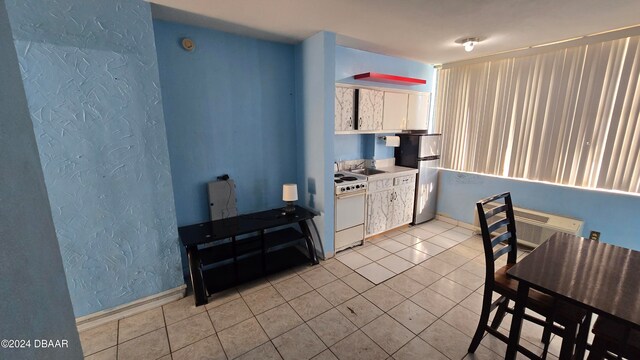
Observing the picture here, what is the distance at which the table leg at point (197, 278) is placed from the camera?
2.43 m

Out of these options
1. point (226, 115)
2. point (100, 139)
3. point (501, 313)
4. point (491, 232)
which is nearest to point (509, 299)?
point (501, 313)

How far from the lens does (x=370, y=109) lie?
11.7 feet

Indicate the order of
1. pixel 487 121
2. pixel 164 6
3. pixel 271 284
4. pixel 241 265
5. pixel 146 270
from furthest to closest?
1. pixel 487 121
2. pixel 241 265
3. pixel 271 284
4. pixel 146 270
5. pixel 164 6

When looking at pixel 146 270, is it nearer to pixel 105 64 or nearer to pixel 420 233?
pixel 105 64

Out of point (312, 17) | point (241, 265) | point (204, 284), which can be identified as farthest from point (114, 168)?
point (312, 17)

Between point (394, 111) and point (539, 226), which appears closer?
point (539, 226)

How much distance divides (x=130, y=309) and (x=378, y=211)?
2.97m

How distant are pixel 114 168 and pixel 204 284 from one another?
130cm

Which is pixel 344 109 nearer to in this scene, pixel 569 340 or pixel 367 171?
pixel 367 171

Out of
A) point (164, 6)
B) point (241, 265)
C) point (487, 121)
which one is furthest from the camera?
point (487, 121)

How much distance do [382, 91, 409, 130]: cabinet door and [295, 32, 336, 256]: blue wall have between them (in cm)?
113

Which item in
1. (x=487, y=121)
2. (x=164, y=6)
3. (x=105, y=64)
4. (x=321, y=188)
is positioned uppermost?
(x=164, y=6)

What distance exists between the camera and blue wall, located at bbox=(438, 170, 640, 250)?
9.17 feet

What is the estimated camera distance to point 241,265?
2.98m
